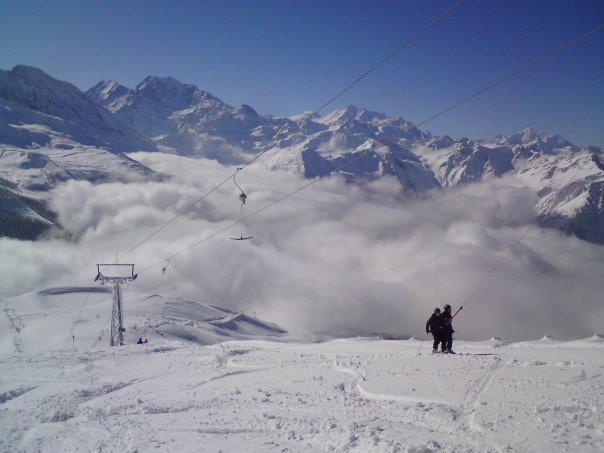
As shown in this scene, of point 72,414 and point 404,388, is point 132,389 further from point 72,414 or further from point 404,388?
point 404,388

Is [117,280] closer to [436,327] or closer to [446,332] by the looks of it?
[436,327]

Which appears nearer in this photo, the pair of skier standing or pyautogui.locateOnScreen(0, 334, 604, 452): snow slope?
pyautogui.locateOnScreen(0, 334, 604, 452): snow slope

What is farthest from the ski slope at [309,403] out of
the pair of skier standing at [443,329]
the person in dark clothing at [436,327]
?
the pair of skier standing at [443,329]

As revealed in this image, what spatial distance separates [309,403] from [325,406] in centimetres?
56

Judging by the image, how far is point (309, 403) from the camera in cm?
1119

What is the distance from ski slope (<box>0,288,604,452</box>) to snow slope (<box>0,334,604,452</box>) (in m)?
0.04

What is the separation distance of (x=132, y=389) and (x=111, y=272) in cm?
3359

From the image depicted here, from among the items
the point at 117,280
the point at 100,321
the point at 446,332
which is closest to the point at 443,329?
the point at 446,332

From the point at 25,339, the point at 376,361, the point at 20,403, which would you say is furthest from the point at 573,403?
the point at 25,339

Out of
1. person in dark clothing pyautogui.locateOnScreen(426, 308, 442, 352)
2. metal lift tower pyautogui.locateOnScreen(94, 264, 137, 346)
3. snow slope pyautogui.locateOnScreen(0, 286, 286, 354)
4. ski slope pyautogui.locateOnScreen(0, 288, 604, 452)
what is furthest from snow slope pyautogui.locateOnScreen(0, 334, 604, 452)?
snow slope pyautogui.locateOnScreen(0, 286, 286, 354)

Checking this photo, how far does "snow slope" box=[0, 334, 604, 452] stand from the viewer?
325 inches

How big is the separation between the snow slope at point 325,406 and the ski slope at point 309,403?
39mm

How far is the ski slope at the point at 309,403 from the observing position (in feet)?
27.3

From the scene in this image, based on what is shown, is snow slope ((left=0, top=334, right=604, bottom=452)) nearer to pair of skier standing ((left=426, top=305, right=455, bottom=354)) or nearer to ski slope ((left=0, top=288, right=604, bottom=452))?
ski slope ((left=0, top=288, right=604, bottom=452))
